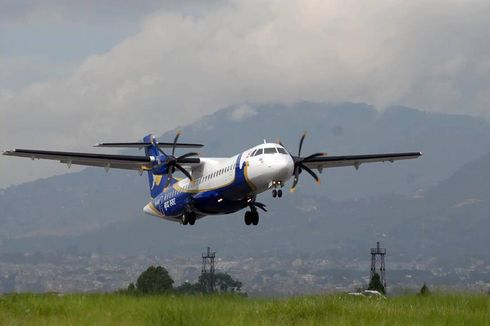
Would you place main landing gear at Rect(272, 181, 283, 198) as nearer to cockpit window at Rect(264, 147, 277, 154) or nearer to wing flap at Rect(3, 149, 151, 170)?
cockpit window at Rect(264, 147, 277, 154)

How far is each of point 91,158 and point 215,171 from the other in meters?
6.85

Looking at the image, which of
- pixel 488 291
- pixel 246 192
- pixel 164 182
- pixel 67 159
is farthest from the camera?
pixel 164 182

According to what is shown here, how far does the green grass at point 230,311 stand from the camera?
1645 cm

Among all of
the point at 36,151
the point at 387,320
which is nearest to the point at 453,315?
the point at 387,320

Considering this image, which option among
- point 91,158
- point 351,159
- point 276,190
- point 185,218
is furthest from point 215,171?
point 351,159

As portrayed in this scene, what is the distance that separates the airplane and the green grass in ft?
63.7

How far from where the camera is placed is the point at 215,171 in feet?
144

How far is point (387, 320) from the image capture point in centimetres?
1703

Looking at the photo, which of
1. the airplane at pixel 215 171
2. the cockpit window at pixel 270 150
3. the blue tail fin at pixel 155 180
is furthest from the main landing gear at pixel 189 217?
the cockpit window at pixel 270 150

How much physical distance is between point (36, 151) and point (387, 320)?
95.7ft

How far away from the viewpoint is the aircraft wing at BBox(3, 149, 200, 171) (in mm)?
42875

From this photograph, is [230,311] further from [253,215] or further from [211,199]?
[253,215]

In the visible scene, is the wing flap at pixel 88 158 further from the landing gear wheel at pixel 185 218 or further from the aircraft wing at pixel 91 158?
the landing gear wheel at pixel 185 218

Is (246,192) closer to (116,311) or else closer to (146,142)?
(146,142)
